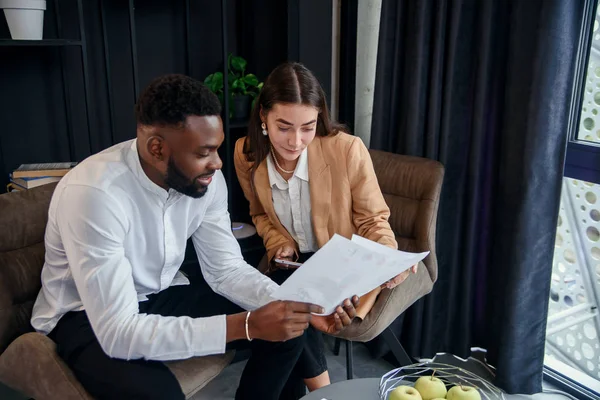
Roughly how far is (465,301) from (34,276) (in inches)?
58.2

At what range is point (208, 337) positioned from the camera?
131 centimetres

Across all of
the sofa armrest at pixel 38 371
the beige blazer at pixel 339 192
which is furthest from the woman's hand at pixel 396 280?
the sofa armrest at pixel 38 371

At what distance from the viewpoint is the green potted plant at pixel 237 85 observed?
2189mm

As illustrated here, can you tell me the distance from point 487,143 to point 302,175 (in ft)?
2.20

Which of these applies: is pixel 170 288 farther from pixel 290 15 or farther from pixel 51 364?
pixel 290 15

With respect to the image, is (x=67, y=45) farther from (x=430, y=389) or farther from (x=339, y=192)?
(x=430, y=389)

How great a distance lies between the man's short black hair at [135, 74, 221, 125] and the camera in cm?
128

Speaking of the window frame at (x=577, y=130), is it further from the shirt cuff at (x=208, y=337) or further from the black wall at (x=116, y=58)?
the shirt cuff at (x=208, y=337)

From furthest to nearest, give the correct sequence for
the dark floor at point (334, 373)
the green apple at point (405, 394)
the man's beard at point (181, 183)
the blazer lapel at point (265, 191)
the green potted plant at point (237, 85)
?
the green potted plant at point (237, 85), the dark floor at point (334, 373), the blazer lapel at point (265, 191), the man's beard at point (181, 183), the green apple at point (405, 394)

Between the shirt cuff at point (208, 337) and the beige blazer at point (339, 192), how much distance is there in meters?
0.62

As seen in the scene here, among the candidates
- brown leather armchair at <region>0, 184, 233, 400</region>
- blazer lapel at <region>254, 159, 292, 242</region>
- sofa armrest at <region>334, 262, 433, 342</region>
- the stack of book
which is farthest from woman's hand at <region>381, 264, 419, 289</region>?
the stack of book

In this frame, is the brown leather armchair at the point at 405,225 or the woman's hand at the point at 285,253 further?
the woman's hand at the point at 285,253

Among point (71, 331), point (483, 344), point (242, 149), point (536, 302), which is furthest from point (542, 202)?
point (71, 331)

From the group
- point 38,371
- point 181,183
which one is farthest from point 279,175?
point 38,371
